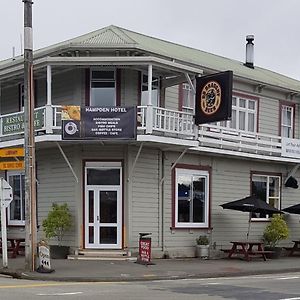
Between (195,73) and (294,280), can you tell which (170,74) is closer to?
(195,73)

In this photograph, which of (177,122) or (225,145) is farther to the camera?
(225,145)

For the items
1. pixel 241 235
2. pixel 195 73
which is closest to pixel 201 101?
pixel 195 73

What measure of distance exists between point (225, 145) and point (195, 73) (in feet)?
12.0

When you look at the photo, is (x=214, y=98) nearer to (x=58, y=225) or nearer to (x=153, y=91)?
(x=153, y=91)

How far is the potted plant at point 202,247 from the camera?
22.4m

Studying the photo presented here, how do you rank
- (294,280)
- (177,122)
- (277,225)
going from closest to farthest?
(294,280) < (177,122) < (277,225)

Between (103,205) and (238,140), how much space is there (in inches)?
245

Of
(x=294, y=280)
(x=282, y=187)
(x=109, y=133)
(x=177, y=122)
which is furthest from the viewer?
(x=282, y=187)

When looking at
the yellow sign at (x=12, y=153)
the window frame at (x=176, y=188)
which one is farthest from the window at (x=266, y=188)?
the yellow sign at (x=12, y=153)

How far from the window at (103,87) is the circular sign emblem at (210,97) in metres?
3.06

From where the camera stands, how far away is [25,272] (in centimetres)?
1659

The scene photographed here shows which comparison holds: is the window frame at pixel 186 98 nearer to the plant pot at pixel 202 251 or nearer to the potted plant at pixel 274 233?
the plant pot at pixel 202 251

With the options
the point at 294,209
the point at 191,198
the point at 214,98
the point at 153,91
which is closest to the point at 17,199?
the point at 191,198

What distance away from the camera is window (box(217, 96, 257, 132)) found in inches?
981
